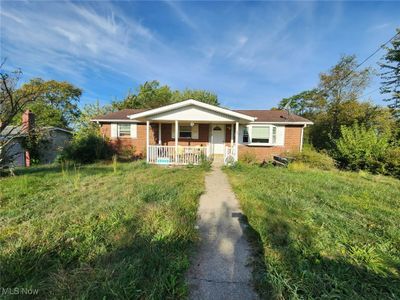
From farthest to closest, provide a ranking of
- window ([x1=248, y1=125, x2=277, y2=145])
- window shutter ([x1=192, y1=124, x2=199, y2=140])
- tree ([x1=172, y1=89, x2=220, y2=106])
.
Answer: tree ([x1=172, y1=89, x2=220, y2=106]) < window shutter ([x1=192, y1=124, x2=199, y2=140]) < window ([x1=248, y1=125, x2=277, y2=145])

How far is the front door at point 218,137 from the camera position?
46.0 feet

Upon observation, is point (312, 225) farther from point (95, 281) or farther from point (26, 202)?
point (26, 202)

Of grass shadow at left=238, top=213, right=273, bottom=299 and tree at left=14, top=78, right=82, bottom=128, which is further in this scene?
tree at left=14, top=78, right=82, bottom=128

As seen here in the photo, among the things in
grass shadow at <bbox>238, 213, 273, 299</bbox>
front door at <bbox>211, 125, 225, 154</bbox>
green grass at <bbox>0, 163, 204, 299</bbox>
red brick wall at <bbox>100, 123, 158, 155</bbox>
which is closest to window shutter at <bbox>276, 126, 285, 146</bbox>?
front door at <bbox>211, 125, 225, 154</bbox>

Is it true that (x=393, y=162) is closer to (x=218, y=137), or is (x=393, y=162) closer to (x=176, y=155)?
(x=218, y=137)

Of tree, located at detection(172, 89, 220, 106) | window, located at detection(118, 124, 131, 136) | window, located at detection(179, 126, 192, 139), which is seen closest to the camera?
window, located at detection(179, 126, 192, 139)

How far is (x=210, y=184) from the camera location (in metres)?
7.10

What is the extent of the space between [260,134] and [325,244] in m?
11.4

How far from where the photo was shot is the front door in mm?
14028

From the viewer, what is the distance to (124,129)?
14438 millimetres

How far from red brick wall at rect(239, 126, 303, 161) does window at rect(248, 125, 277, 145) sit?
49cm

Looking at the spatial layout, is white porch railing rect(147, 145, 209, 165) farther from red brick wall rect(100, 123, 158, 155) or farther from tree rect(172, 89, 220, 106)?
tree rect(172, 89, 220, 106)

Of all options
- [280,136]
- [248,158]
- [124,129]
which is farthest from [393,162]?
[124,129]

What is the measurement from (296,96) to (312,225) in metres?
36.4
